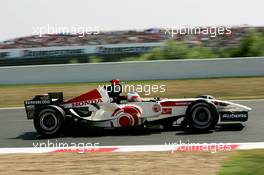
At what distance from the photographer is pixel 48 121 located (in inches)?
415

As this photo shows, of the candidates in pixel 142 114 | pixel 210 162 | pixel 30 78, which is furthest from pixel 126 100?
pixel 30 78

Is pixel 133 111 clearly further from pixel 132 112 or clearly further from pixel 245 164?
pixel 245 164

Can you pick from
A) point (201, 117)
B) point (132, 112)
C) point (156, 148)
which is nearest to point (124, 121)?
point (132, 112)

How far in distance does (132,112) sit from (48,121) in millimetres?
1697

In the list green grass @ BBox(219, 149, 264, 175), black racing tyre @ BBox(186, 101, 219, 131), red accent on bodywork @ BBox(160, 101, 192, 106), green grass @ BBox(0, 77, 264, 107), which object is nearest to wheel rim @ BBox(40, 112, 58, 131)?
red accent on bodywork @ BBox(160, 101, 192, 106)

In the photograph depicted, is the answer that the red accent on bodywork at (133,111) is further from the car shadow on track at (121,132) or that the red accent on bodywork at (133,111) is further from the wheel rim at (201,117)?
the wheel rim at (201,117)

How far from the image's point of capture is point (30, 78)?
22609mm

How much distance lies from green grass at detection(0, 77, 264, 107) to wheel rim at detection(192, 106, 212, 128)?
7.03 m

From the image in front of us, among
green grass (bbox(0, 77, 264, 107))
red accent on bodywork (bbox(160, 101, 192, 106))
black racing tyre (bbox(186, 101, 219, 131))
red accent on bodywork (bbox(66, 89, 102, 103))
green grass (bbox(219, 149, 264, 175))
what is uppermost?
red accent on bodywork (bbox(66, 89, 102, 103))

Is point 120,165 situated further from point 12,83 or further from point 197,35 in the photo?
point 197,35

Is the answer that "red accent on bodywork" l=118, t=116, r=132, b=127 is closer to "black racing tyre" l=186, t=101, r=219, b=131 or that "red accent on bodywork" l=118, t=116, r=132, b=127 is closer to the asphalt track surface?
the asphalt track surface

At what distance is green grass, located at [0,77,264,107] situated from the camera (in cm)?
1819

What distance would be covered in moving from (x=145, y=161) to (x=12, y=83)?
53.5 ft

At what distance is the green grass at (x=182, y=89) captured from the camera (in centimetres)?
1819
